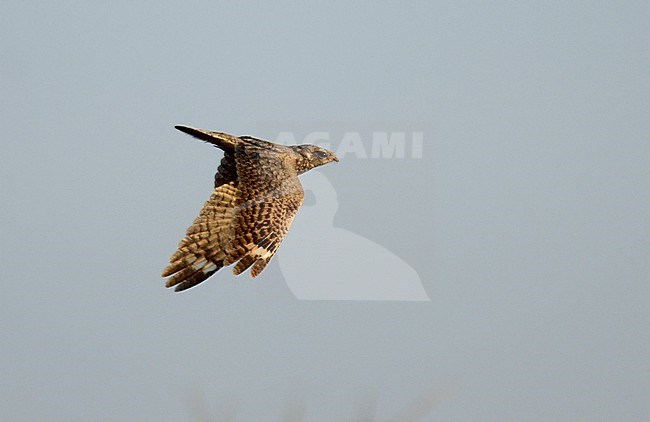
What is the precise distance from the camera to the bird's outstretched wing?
92.5 inches

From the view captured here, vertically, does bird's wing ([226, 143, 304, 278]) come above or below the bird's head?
below

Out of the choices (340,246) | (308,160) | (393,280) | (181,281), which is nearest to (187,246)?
(181,281)

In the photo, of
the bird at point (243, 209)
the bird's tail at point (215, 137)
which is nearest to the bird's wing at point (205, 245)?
the bird at point (243, 209)

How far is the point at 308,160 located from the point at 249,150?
228mm

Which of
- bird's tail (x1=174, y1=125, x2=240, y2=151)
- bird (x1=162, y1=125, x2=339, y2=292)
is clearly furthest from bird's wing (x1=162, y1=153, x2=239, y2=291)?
bird's tail (x1=174, y1=125, x2=240, y2=151)

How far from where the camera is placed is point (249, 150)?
8.56ft

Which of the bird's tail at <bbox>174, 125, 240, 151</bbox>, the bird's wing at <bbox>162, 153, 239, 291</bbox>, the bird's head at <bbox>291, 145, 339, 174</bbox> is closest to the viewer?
the bird's wing at <bbox>162, 153, 239, 291</bbox>

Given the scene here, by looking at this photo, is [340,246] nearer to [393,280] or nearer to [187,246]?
[393,280]

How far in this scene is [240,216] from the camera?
8.09 ft

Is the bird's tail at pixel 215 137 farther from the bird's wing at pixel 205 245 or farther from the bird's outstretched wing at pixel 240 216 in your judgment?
the bird's wing at pixel 205 245

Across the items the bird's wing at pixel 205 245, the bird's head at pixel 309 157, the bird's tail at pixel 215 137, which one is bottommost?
the bird's wing at pixel 205 245

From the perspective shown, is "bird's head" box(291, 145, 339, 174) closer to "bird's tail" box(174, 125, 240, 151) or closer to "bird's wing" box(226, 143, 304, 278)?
"bird's wing" box(226, 143, 304, 278)

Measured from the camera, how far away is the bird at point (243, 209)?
235cm

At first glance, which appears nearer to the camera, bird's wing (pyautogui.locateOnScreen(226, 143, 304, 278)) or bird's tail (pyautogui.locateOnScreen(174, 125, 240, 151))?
bird's wing (pyautogui.locateOnScreen(226, 143, 304, 278))
